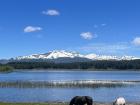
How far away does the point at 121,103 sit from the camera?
34000 mm

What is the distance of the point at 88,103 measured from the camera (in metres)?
32.6

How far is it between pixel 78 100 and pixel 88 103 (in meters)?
0.81

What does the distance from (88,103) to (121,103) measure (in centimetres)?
305

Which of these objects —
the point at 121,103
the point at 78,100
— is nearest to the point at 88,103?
the point at 78,100

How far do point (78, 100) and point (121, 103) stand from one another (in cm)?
370

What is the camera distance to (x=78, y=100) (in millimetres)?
32750

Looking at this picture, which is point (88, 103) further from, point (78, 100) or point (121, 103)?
point (121, 103)
